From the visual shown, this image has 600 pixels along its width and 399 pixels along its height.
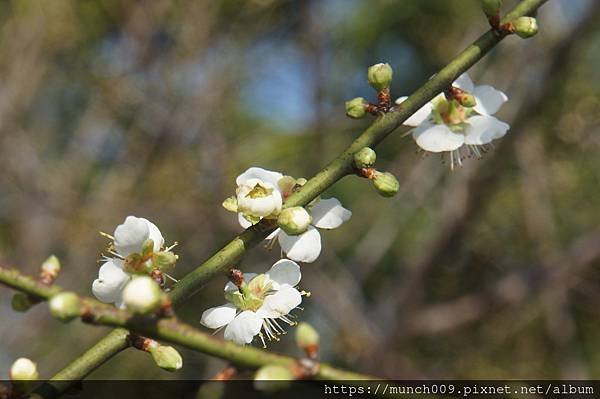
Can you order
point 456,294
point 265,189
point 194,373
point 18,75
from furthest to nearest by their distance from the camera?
point 194,373 < point 456,294 < point 18,75 < point 265,189

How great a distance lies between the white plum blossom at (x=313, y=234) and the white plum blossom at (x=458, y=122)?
167mm

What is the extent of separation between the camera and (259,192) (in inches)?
32.0

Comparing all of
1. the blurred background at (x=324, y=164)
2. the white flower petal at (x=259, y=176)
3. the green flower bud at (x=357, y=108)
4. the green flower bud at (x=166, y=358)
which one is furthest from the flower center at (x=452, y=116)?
the blurred background at (x=324, y=164)

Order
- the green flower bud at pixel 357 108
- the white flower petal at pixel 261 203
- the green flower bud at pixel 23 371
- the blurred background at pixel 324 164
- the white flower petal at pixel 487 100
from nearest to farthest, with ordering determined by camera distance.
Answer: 1. the green flower bud at pixel 23 371
2. the white flower petal at pixel 261 203
3. the green flower bud at pixel 357 108
4. the white flower petal at pixel 487 100
5. the blurred background at pixel 324 164

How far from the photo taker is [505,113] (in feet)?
8.95

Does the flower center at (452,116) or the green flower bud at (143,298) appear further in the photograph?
the flower center at (452,116)

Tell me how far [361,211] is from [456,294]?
2.15 feet

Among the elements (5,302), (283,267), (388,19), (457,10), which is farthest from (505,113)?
(5,302)

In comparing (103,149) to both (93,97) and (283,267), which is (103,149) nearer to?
(93,97)

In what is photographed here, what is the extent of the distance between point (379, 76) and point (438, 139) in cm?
14

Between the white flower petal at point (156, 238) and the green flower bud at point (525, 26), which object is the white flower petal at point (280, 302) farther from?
the green flower bud at point (525, 26)

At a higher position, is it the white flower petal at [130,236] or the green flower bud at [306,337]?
the white flower petal at [130,236]

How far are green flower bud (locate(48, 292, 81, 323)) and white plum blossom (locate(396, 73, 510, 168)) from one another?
0.52 metres

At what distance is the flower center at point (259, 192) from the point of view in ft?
2.64
